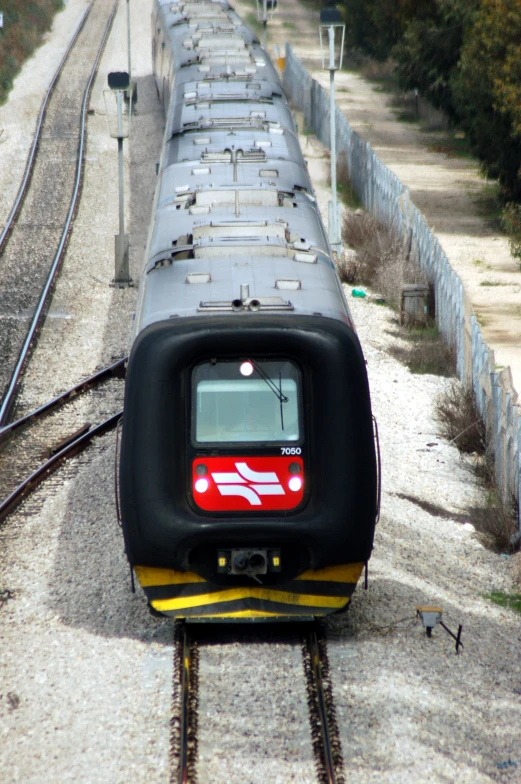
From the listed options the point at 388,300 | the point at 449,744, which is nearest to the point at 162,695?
the point at 449,744

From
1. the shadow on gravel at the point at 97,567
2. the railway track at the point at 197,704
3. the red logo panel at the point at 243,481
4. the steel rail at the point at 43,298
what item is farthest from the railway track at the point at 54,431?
the red logo panel at the point at 243,481

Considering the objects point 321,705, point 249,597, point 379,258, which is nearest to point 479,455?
point 249,597

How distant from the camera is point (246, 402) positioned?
8.27 meters

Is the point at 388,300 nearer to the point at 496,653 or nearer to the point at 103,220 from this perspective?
the point at 103,220

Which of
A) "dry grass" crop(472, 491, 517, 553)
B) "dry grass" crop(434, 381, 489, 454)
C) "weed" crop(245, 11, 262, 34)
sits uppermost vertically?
"dry grass" crop(472, 491, 517, 553)

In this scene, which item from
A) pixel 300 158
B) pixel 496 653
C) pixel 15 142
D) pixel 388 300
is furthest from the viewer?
pixel 15 142

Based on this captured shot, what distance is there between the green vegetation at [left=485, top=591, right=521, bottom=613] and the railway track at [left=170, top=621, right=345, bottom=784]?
6.90ft

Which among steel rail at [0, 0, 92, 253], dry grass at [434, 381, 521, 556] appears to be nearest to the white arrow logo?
dry grass at [434, 381, 521, 556]

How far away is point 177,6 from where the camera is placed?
3431cm

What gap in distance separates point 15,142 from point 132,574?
26035mm

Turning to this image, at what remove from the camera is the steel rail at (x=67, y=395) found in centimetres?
1440

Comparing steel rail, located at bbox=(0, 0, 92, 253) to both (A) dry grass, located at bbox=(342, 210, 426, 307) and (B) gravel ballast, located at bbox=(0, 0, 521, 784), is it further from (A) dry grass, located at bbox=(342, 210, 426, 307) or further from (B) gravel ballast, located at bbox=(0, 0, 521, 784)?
(B) gravel ballast, located at bbox=(0, 0, 521, 784)

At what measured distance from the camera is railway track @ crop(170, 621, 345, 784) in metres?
7.10

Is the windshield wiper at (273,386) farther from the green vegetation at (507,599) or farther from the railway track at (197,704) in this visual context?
the green vegetation at (507,599)
